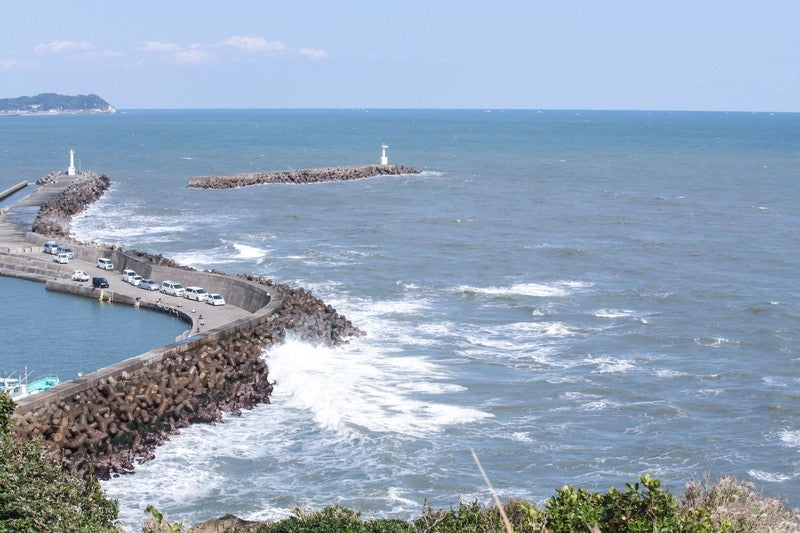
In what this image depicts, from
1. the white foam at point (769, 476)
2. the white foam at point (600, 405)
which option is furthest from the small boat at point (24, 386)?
the white foam at point (769, 476)

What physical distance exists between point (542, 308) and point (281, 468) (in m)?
24.9

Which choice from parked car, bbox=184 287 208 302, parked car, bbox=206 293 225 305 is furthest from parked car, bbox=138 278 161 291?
parked car, bbox=206 293 225 305

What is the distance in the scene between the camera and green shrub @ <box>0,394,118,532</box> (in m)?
17.7

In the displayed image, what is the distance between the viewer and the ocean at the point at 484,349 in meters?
30.9

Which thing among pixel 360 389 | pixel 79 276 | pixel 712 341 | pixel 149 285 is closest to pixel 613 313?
pixel 712 341

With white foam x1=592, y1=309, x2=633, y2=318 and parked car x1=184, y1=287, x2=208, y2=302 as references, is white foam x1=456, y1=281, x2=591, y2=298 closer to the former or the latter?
white foam x1=592, y1=309, x2=633, y2=318

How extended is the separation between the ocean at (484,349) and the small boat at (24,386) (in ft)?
10.4

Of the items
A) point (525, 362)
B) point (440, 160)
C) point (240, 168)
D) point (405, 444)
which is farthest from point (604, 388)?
point (440, 160)

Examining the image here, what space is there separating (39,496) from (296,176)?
107390mm

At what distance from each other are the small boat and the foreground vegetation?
13.2 meters

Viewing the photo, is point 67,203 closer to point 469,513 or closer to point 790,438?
point 790,438

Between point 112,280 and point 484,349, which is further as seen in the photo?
point 112,280

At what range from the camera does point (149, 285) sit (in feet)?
181

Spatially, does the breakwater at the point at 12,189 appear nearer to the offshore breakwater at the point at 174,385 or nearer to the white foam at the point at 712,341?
the offshore breakwater at the point at 174,385
